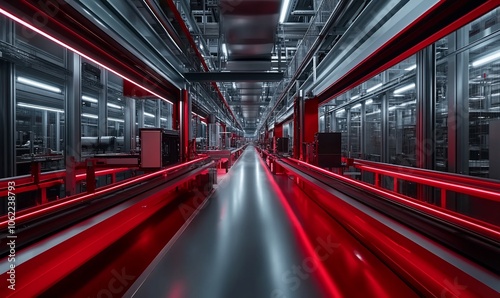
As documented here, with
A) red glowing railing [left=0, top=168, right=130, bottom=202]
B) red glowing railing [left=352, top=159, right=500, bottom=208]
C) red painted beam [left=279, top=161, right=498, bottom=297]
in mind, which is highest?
red glowing railing [left=352, top=159, right=500, bottom=208]

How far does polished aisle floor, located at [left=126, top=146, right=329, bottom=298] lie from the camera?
6.42ft

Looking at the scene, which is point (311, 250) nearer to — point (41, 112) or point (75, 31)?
point (75, 31)

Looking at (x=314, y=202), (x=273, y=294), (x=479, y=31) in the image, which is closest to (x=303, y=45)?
(x=479, y=31)

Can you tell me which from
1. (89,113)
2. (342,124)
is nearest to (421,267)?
(342,124)

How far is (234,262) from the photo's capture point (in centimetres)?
238

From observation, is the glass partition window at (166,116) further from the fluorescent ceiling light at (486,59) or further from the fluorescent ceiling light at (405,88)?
the fluorescent ceiling light at (486,59)

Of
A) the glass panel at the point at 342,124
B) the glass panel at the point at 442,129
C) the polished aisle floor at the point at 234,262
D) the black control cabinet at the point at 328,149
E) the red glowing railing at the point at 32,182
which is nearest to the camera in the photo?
the polished aisle floor at the point at 234,262

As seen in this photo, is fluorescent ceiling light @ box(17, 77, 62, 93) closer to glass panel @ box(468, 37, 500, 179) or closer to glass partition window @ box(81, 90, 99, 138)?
glass partition window @ box(81, 90, 99, 138)

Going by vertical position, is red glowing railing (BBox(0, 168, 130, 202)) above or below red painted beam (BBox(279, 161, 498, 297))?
above

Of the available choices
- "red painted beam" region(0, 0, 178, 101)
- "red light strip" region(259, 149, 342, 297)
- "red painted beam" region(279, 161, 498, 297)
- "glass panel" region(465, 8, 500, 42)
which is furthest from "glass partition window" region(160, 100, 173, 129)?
"red painted beam" region(279, 161, 498, 297)

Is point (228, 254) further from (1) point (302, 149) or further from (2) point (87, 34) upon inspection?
(1) point (302, 149)

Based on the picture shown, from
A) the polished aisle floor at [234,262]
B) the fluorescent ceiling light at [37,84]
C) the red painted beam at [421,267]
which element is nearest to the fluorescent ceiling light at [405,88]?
the polished aisle floor at [234,262]

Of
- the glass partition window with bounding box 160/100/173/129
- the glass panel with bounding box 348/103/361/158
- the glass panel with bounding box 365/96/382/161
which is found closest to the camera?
the glass panel with bounding box 365/96/382/161

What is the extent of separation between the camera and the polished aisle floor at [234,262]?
1957 mm
